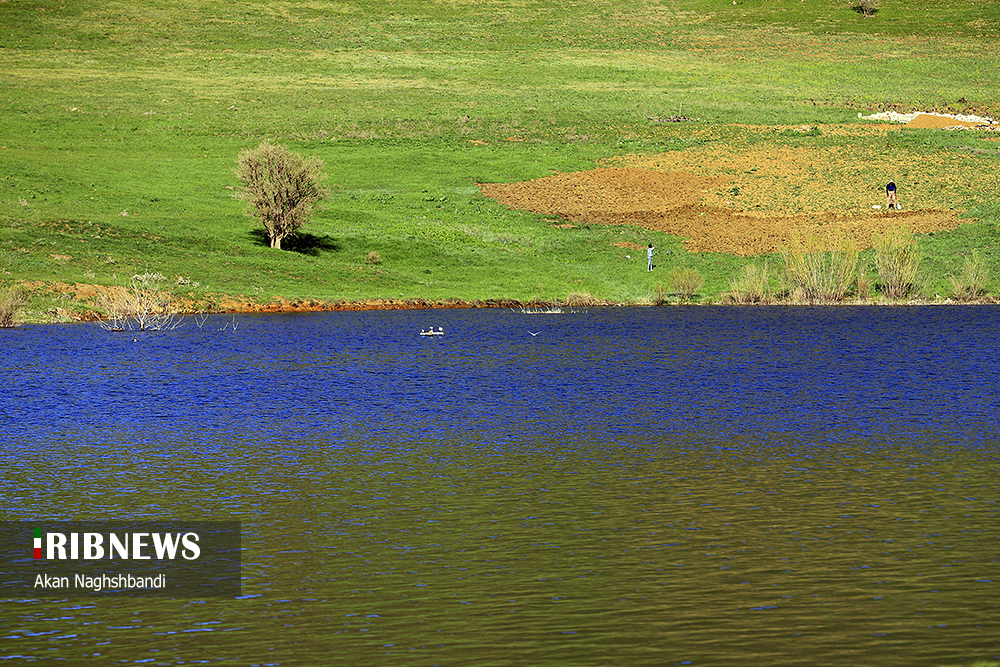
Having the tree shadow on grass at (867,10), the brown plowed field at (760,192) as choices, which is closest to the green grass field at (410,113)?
the brown plowed field at (760,192)

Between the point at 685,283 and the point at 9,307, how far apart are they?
1388 inches

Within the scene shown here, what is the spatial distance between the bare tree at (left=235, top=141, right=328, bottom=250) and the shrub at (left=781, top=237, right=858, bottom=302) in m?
29.1

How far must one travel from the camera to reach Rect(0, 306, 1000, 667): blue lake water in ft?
45.9

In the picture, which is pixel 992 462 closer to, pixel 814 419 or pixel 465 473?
pixel 814 419

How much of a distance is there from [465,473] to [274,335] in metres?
27.7

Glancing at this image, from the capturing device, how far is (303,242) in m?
72.2

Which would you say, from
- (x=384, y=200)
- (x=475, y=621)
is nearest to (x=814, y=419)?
(x=475, y=621)

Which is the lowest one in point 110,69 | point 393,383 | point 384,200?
point 393,383

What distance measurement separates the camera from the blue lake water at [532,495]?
1398 cm

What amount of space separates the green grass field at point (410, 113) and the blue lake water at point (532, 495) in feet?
77.2

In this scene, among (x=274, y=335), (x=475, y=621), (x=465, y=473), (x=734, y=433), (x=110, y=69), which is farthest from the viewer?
(x=110, y=69)

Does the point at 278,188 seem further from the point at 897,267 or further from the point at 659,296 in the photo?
the point at 897,267

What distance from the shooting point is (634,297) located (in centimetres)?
6450

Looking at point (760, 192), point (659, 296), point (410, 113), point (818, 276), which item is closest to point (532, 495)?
point (659, 296)
